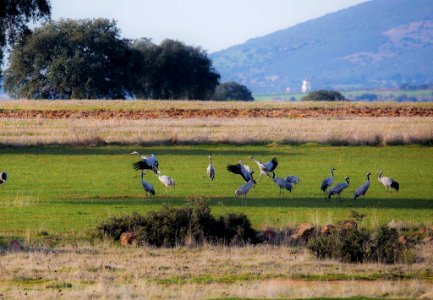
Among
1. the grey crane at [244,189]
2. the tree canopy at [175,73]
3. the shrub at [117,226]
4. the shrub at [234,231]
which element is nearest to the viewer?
the shrub at [234,231]

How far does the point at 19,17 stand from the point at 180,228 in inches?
1008

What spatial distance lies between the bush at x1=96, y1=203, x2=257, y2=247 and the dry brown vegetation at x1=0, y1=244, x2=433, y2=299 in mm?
700

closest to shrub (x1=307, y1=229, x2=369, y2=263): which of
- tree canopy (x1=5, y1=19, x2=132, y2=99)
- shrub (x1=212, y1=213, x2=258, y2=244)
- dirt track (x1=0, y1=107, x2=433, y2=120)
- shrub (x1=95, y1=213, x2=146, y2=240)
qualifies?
shrub (x1=212, y1=213, x2=258, y2=244)

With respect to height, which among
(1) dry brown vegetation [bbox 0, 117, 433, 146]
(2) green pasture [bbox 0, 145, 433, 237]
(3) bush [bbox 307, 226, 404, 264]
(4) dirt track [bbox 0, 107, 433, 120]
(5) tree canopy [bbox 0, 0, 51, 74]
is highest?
(5) tree canopy [bbox 0, 0, 51, 74]

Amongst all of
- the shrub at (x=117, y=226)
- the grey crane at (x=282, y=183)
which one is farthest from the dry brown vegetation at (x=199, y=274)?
the grey crane at (x=282, y=183)

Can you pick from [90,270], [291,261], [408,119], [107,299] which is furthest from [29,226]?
[408,119]

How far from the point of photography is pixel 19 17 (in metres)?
45.5

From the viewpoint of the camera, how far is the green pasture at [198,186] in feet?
84.0

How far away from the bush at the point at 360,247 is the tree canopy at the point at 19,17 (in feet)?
87.2

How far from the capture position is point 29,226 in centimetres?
2406

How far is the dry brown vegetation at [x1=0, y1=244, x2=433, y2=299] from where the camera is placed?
16.4 m

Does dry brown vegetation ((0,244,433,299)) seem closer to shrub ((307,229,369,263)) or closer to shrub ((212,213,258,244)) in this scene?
shrub ((307,229,369,263))

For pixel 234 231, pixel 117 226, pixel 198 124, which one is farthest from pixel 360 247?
pixel 198 124

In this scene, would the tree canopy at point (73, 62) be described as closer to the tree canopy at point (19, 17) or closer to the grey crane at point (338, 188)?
the tree canopy at point (19, 17)
